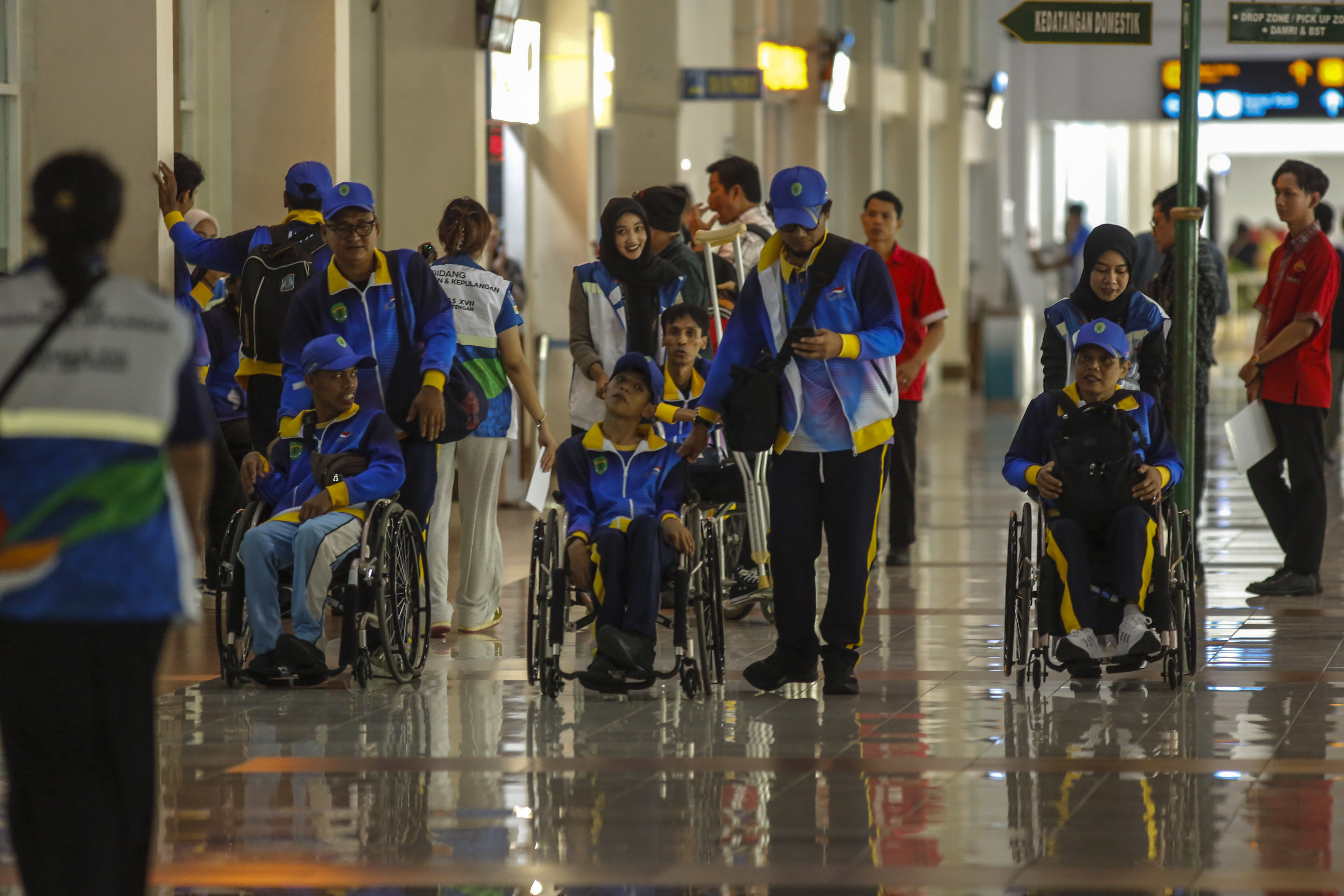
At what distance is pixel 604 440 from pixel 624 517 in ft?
1.03

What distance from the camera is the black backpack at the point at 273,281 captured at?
8.98 metres

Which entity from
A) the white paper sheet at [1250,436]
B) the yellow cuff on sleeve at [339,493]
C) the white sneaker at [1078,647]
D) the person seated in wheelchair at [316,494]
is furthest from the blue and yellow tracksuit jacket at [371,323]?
the white paper sheet at [1250,436]

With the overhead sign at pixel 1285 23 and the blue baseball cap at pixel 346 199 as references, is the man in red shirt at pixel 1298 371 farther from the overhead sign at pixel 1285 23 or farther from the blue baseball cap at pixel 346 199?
the blue baseball cap at pixel 346 199

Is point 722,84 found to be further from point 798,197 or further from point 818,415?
point 818,415

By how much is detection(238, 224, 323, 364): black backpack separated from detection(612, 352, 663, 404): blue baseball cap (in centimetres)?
199

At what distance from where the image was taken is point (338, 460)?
25.0 ft

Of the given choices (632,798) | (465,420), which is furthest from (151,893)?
(465,420)

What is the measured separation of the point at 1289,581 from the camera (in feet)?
32.6

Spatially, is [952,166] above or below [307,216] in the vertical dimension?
above

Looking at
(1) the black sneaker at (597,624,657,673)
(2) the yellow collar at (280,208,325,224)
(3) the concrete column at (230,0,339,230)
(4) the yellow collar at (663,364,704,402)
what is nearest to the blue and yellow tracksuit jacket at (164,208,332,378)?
(2) the yellow collar at (280,208,325,224)

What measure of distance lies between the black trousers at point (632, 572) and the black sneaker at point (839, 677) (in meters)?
0.65

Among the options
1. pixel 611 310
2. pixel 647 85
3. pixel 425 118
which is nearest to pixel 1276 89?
pixel 647 85

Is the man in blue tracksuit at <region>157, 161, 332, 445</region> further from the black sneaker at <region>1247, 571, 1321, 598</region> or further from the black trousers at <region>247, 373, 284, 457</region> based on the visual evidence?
the black sneaker at <region>1247, 571, 1321, 598</region>

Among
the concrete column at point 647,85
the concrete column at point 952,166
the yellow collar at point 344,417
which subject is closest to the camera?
the yellow collar at point 344,417
